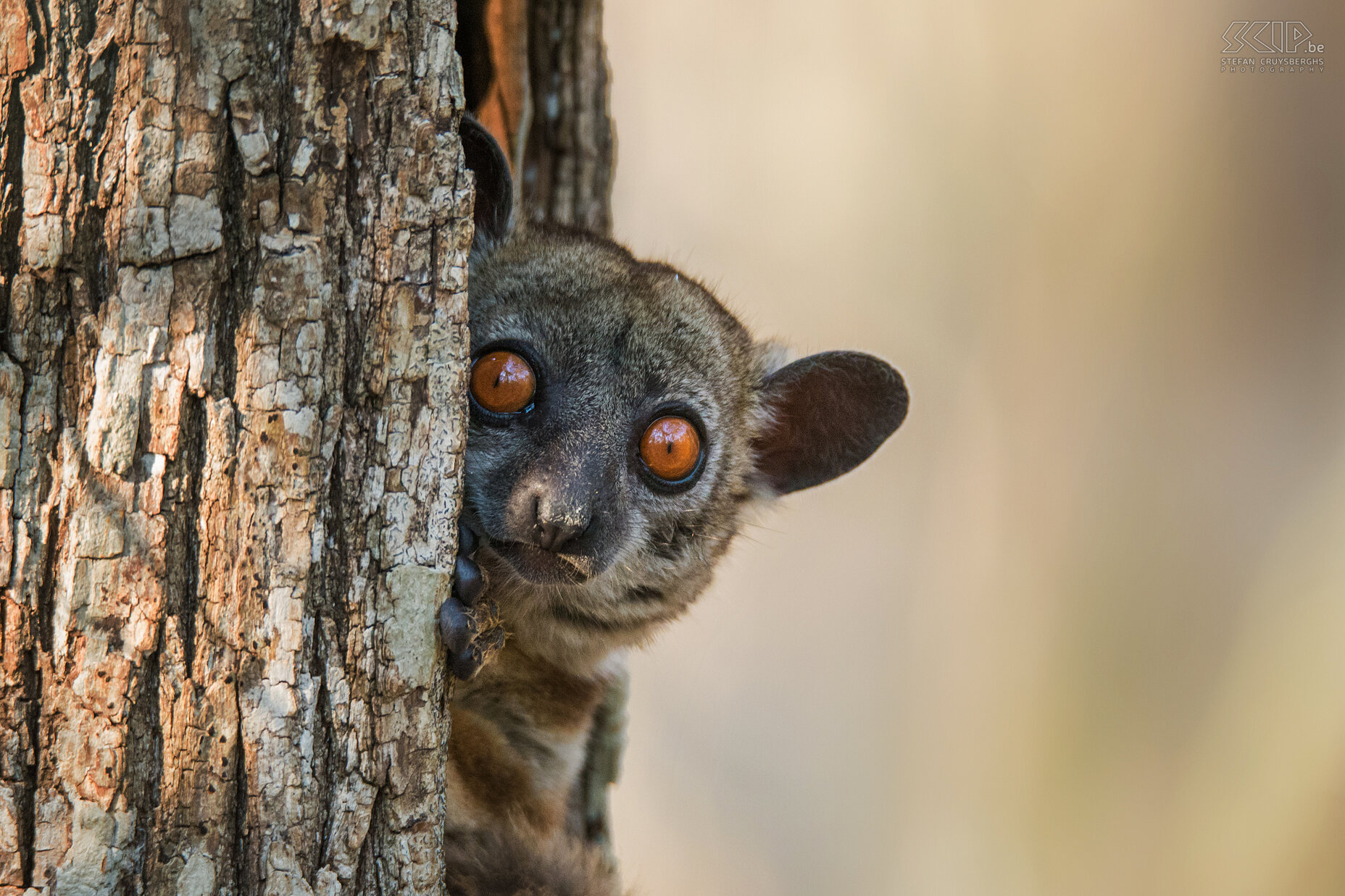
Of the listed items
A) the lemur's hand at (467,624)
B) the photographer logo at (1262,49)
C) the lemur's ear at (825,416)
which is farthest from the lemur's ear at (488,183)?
the photographer logo at (1262,49)

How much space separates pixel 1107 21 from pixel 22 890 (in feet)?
17.4

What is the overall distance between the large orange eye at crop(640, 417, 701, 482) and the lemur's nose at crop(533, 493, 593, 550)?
437mm

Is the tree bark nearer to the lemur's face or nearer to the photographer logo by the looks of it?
the lemur's face

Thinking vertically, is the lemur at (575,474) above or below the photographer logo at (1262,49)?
below

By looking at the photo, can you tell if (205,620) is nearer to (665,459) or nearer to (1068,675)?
(665,459)

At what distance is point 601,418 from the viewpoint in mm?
2703

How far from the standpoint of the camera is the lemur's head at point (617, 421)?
2566 mm

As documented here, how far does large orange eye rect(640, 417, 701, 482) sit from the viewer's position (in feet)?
9.36

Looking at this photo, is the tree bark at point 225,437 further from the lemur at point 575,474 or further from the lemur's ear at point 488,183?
the lemur's ear at point 488,183

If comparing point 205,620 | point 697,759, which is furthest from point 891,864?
point 205,620

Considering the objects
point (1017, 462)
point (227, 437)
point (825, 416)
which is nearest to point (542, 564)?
point (227, 437)

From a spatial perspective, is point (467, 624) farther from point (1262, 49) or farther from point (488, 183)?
point (1262, 49)

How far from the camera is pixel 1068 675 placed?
17.6 ft

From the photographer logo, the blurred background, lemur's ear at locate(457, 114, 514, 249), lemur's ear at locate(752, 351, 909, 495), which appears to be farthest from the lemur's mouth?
the photographer logo
